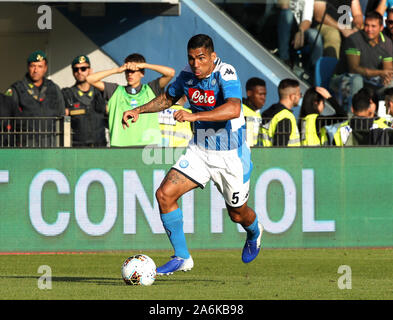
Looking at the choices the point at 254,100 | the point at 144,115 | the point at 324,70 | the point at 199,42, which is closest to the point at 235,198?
the point at 199,42

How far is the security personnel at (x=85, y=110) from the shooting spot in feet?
45.2

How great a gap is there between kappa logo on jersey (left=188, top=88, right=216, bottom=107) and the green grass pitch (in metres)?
1.78

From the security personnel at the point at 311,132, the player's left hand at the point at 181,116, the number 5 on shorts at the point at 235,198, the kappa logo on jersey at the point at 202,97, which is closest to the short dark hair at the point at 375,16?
the security personnel at the point at 311,132

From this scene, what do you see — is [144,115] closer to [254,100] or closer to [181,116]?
[254,100]

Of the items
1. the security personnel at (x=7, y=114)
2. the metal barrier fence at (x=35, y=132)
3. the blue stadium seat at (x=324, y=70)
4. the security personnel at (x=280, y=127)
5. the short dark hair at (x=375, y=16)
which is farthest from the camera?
the blue stadium seat at (x=324, y=70)

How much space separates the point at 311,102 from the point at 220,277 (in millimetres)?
5061

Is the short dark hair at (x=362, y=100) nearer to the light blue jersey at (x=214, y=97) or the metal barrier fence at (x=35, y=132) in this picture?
the metal barrier fence at (x=35, y=132)

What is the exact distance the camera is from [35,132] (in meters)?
13.3

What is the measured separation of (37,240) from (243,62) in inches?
243

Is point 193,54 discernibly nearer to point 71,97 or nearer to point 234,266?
point 234,266

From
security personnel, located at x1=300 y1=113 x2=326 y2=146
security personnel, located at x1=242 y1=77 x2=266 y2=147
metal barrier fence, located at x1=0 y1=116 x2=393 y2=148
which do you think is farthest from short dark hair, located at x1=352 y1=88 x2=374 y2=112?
security personnel, located at x1=242 y1=77 x2=266 y2=147

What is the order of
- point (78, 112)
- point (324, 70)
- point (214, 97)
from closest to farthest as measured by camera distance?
point (214, 97) → point (78, 112) → point (324, 70)

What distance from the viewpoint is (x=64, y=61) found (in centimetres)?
1856
